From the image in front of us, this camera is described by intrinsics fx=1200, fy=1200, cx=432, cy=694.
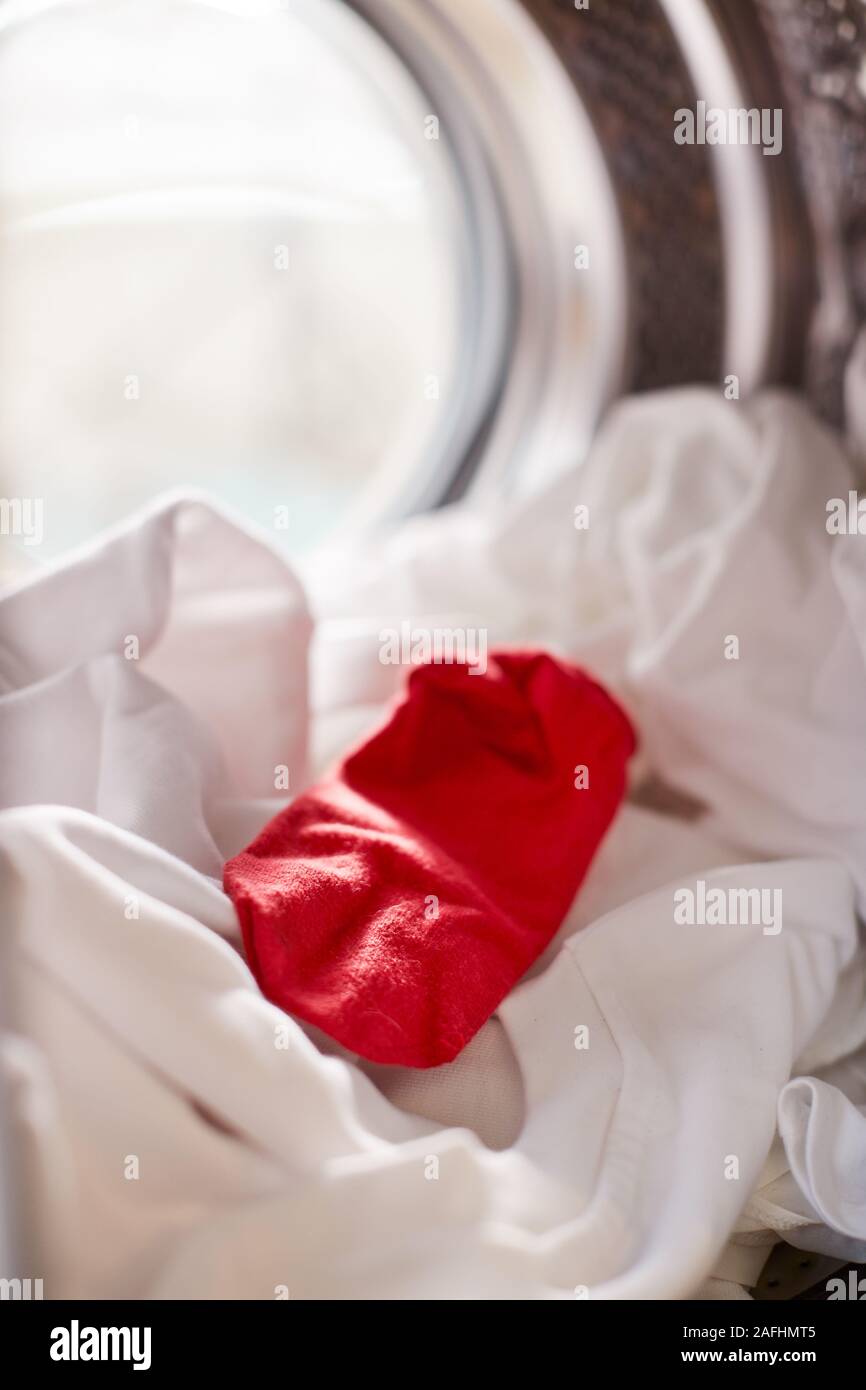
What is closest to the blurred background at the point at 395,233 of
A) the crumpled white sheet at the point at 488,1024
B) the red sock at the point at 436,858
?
the crumpled white sheet at the point at 488,1024

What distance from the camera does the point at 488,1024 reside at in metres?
0.68

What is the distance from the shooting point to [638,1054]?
666 millimetres

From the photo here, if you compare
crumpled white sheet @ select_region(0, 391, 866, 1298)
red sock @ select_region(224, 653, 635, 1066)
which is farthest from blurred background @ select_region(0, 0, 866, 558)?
red sock @ select_region(224, 653, 635, 1066)

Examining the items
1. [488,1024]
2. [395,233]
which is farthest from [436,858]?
[395,233]

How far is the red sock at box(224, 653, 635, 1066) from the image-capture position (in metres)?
0.64

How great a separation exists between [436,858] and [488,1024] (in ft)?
0.33

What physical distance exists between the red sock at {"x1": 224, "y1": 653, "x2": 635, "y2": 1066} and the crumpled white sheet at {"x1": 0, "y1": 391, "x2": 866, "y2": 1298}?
0.09ft

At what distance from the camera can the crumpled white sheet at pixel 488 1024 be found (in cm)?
56

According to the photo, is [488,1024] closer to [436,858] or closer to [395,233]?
[436,858]

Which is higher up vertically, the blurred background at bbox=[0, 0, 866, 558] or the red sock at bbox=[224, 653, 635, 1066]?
the blurred background at bbox=[0, 0, 866, 558]

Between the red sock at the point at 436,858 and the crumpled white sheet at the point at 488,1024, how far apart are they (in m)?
0.03

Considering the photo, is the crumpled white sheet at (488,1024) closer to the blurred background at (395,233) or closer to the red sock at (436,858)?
the red sock at (436,858)

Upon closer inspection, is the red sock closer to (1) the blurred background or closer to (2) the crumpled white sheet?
(2) the crumpled white sheet
